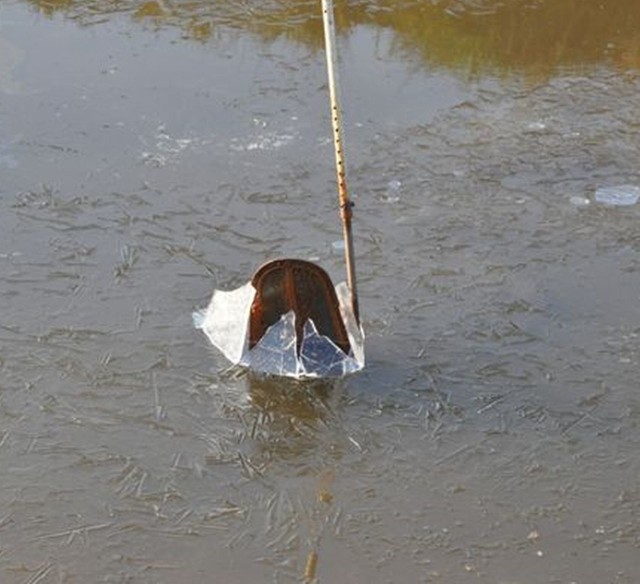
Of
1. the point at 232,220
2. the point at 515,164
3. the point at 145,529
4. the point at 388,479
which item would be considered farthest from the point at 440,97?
the point at 145,529

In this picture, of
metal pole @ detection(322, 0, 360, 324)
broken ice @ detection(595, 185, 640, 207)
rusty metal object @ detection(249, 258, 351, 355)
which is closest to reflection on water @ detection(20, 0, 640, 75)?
broken ice @ detection(595, 185, 640, 207)

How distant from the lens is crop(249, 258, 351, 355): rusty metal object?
527cm

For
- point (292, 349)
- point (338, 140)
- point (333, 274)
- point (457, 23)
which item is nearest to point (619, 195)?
point (333, 274)

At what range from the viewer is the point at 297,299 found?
17.5 ft

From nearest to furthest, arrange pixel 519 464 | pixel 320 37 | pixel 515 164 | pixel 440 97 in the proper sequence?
pixel 519 464 → pixel 515 164 → pixel 440 97 → pixel 320 37

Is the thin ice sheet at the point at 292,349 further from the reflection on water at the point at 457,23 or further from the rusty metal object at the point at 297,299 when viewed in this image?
the reflection on water at the point at 457,23

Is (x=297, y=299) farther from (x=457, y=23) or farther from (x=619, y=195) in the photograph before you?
(x=457, y=23)

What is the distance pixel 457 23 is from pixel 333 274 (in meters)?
3.69

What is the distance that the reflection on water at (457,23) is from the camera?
28.1ft

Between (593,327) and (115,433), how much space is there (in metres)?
2.48

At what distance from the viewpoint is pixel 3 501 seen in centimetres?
475

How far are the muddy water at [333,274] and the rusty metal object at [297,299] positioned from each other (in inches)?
9.9

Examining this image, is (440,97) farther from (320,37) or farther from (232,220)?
(232,220)

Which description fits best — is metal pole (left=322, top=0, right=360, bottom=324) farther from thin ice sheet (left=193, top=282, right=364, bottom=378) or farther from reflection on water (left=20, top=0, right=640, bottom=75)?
reflection on water (left=20, top=0, right=640, bottom=75)
